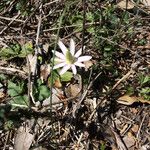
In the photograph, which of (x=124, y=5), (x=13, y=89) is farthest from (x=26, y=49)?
(x=124, y=5)

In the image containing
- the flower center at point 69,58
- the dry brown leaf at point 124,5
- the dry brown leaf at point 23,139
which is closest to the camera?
the flower center at point 69,58

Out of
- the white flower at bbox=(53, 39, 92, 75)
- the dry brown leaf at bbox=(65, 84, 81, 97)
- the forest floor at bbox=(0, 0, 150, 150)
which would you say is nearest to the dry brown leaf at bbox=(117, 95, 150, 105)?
the forest floor at bbox=(0, 0, 150, 150)

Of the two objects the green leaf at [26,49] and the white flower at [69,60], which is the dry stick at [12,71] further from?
the white flower at [69,60]

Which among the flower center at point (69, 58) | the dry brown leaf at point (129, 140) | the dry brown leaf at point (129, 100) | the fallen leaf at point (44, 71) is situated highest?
the flower center at point (69, 58)

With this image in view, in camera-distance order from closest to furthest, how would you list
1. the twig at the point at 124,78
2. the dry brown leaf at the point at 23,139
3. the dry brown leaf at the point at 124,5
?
the dry brown leaf at the point at 23,139, the twig at the point at 124,78, the dry brown leaf at the point at 124,5

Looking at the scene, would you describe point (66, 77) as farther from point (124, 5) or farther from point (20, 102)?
point (124, 5)

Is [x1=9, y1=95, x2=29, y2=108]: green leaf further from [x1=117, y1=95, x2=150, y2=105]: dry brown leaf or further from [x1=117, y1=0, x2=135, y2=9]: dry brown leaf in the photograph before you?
[x1=117, y1=0, x2=135, y2=9]: dry brown leaf

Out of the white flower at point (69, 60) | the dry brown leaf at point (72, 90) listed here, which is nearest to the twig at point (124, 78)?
Result: the dry brown leaf at point (72, 90)

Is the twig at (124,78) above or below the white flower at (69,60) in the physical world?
below

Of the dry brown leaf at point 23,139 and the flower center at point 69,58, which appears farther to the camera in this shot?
the dry brown leaf at point 23,139
